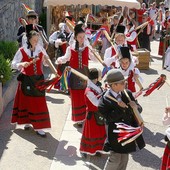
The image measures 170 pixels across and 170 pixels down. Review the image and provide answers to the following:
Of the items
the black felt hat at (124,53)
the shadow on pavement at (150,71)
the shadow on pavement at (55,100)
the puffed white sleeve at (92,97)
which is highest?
the black felt hat at (124,53)

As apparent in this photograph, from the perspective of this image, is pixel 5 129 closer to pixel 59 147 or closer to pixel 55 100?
pixel 59 147

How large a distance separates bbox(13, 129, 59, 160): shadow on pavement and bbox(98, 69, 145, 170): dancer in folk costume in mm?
1437

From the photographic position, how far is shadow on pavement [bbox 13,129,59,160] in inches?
229

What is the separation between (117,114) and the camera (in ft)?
14.2

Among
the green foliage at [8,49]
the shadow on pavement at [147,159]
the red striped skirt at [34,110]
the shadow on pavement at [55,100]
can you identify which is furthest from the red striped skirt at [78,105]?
the green foliage at [8,49]

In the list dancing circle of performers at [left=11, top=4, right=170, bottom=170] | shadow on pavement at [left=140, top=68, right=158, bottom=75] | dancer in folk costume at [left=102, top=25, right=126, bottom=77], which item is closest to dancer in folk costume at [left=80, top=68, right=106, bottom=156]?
dancing circle of performers at [left=11, top=4, right=170, bottom=170]

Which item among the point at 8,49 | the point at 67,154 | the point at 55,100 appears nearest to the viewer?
the point at 67,154

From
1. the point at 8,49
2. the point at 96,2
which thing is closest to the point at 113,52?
the point at 8,49

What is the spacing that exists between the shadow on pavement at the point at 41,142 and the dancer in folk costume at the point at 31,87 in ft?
0.41

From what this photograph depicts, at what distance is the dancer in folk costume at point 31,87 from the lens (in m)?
6.23

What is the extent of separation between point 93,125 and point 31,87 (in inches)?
54.2

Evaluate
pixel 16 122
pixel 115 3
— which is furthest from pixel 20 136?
pixel 115 3

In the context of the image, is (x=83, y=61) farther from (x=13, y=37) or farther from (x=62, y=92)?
(x=13, y=37)

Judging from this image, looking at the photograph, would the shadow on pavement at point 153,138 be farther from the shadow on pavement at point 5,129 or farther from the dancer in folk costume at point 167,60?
the dancer in folk costume at point 167,60
